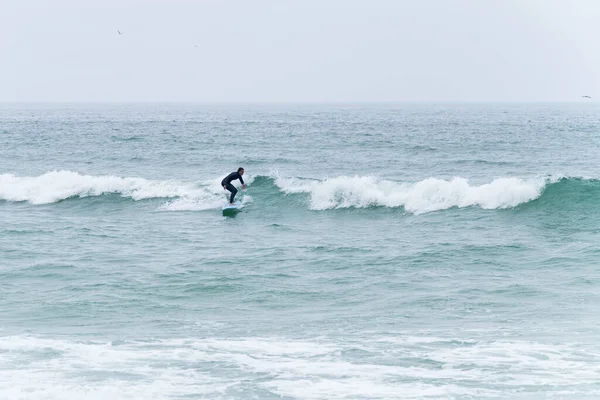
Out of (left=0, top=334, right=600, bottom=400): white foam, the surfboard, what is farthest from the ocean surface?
the surfboard

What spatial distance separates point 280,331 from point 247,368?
6.20 feet

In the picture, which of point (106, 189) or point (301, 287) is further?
point (106, 189)

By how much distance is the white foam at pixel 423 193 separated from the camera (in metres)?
23.8

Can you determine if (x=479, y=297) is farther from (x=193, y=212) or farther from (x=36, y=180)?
(x=36, y=180)

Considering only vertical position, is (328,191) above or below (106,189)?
above

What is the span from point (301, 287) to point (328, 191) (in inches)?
458

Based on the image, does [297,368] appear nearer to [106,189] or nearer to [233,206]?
[233,206]

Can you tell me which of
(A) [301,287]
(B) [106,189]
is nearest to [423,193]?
(A) [301,287]

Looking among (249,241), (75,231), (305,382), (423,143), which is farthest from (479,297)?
(423,143)

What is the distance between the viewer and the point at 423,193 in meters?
24.9

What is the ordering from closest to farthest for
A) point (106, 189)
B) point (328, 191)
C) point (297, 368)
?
point (297, 368) → point (328, 191) → point (106, 189)

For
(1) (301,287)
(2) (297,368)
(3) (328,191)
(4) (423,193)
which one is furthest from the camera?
(3) (328,191)

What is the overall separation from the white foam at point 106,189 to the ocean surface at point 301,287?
97mm

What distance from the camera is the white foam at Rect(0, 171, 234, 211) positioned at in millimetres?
28172
